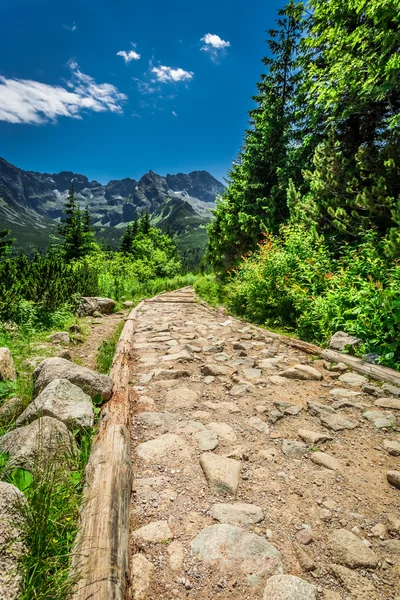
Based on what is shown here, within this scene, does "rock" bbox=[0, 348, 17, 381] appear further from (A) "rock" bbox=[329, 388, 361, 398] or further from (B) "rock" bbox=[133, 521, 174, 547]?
(A) "rock" bbox=[329, 388, 361, 398]

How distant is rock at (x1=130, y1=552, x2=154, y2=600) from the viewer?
55.4 inches

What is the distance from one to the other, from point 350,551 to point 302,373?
104 inches

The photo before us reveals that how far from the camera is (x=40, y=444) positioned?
1869 mm

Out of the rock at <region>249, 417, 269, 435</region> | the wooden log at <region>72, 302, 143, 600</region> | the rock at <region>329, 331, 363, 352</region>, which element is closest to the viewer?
the wooden log at <region>72, 302, 143, 600</region>

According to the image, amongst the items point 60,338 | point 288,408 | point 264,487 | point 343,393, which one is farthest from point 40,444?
point 60,338

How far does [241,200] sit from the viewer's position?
1367 cm

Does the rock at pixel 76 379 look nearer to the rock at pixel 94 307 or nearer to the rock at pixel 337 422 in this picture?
the rock at pixel 337 422

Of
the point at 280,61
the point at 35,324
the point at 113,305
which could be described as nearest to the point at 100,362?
the point at 35,324

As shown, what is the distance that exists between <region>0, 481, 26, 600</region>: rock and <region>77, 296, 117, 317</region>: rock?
788cm

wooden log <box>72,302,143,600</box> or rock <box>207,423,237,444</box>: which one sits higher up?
wooden log <box>72,302,143,600</box>

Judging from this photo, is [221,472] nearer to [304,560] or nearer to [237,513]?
[237,513]

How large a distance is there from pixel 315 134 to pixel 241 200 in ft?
14.0

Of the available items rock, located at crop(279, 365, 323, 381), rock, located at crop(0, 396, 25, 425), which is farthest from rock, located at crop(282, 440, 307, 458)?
rock, located at crop(0, 396, 25, 425)

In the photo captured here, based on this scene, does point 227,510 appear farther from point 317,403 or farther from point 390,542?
point 317,403
